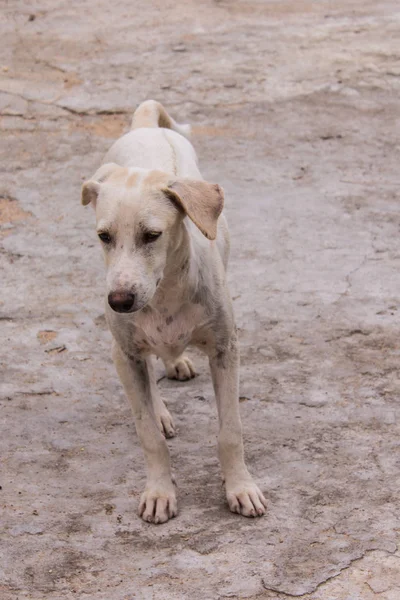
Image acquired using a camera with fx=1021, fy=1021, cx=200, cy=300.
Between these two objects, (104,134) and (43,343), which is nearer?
(43,343)

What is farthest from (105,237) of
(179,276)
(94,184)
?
(179,276)

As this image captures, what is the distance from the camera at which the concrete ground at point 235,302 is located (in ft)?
13.0

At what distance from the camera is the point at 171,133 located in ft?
16.7

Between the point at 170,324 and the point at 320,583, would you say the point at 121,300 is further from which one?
the point at 320,583

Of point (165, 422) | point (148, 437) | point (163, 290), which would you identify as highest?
point (163, 290)

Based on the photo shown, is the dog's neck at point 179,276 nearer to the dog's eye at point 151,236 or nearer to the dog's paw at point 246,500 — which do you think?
the dog's eye at point 151,236

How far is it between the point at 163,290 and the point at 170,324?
15 cm

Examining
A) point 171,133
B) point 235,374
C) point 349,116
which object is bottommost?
point 349,116

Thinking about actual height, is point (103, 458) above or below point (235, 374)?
below

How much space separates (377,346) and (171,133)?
1.60 metres

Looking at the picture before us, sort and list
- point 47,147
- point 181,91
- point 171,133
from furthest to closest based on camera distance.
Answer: point 181,91 < point 47,147 < point 171,133

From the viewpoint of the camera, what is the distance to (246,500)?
13.8 feet

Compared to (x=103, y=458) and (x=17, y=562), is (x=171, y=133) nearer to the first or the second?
(x=103, y=458)

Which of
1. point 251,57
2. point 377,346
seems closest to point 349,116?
point 251,57
